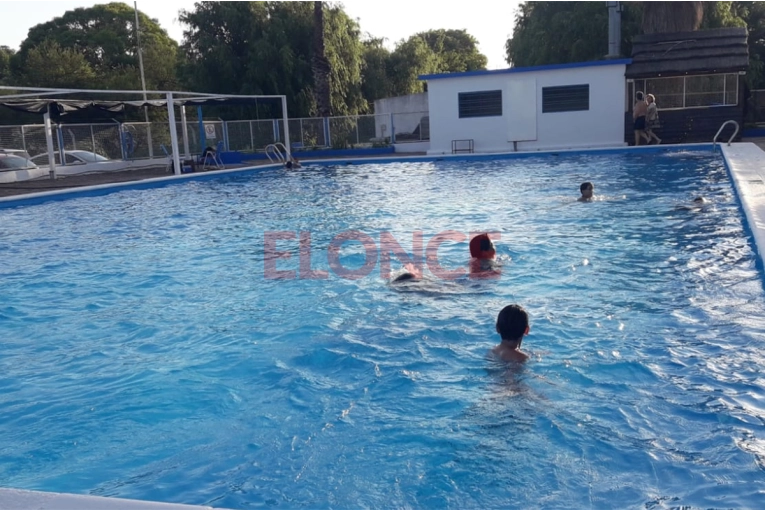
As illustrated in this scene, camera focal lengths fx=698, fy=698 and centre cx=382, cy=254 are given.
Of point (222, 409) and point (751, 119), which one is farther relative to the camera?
point (751, 119)

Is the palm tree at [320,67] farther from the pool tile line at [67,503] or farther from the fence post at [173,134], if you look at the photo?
the pool tile line at [67,503]

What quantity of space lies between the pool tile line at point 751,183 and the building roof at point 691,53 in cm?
385

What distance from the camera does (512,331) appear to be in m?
5.32

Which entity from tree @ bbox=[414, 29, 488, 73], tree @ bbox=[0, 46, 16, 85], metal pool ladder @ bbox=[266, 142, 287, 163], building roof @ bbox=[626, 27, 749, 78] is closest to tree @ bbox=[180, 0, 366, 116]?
metal pool ladder @ bbox=[266, 142, 287, 163]

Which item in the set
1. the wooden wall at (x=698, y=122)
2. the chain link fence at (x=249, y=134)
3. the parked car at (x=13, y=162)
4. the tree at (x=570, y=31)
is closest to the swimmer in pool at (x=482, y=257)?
the wooden wall at (x=698, y=122)

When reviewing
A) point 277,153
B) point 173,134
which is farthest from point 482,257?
point 277,153

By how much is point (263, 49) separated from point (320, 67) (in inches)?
162

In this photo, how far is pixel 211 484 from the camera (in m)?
4.16

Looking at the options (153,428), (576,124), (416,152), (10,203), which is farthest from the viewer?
(416,152)

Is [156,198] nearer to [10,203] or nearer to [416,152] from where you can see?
[10,203]

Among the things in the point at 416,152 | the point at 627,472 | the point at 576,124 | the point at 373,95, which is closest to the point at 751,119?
the point at 576,124

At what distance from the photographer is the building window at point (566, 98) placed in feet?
81.1

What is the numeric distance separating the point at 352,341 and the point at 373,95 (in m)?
38.3

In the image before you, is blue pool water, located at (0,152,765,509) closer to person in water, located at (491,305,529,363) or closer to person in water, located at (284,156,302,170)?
person in water, located at (491,305,529,363)
